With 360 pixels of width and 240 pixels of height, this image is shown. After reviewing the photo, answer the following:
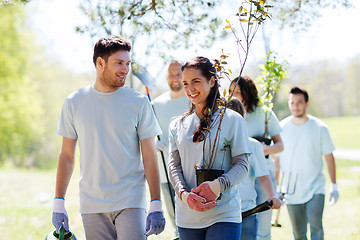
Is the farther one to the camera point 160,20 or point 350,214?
point 350,214

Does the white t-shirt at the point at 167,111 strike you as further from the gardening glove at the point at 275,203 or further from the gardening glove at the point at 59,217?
the gardening glove at the point at 59,217

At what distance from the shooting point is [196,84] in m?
2.57

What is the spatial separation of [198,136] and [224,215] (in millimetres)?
440

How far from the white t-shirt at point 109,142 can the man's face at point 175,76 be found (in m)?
1.44

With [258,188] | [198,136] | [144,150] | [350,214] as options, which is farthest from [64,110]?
[350,214]

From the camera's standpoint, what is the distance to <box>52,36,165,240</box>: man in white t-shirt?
2.77 meters

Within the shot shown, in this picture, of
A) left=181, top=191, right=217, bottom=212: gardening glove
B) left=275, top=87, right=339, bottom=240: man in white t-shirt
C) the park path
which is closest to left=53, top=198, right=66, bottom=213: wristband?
left=181, top=191, right=217, bottom=212: gardening glove

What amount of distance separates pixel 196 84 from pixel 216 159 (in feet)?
1.40

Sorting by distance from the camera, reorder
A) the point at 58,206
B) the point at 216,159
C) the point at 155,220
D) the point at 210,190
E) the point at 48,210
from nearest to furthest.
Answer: the point at 210,190 → the point at 216,159 → the point at 155,220 → the point at 58,206 → the point at 48,210

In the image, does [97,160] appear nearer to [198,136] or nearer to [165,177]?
[198,136]

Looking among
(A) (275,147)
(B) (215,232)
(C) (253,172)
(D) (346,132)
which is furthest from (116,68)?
(D) (346,132)

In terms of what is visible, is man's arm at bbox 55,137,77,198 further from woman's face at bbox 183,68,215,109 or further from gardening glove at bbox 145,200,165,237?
woman's face at bbox 183,68,215,109

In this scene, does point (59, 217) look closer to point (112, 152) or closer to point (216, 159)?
point (112, 152)

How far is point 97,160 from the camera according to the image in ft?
9.18
